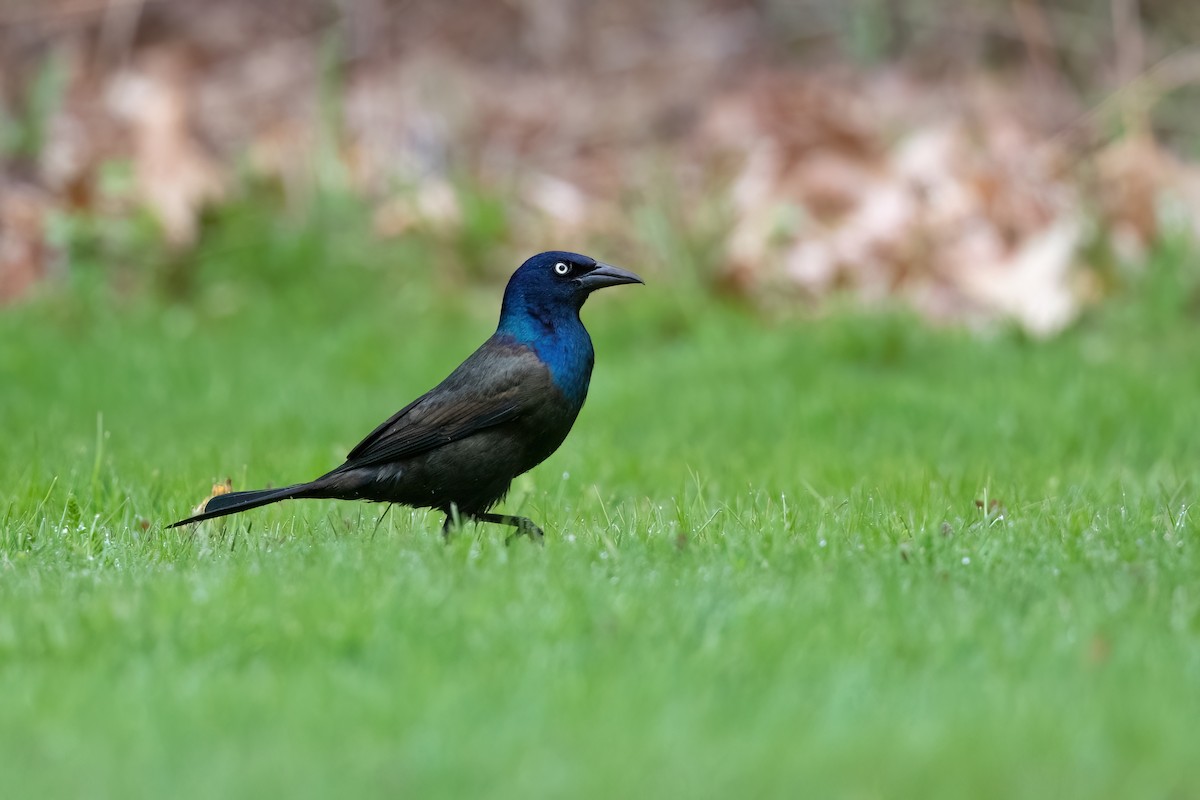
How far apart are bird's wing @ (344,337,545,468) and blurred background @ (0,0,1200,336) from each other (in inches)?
199

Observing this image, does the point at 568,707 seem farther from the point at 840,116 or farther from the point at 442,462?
the point at 840,116

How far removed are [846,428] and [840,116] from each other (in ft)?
13.7

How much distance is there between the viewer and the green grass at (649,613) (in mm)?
3051

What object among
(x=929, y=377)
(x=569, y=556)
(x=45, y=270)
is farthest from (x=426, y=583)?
(x=45, y=270)

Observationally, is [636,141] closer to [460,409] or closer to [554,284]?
[554,284]

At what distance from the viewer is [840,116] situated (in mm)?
11531

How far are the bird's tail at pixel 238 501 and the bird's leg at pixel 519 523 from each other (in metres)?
0.70

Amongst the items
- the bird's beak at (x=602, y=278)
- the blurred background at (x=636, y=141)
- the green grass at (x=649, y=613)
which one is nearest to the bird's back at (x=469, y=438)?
the green grass at (x=649, y=613)

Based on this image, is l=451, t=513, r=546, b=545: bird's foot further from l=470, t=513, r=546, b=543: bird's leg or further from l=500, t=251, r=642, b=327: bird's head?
l=500, t=251, r=642, b=327: bird's head

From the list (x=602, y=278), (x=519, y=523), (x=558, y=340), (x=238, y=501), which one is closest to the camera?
(x=238, y=501)

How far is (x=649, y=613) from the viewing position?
12.8ft

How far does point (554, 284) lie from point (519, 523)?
0.98 m

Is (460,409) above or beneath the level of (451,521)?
above

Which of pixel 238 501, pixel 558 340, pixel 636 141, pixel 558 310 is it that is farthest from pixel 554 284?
pixel 636 141
